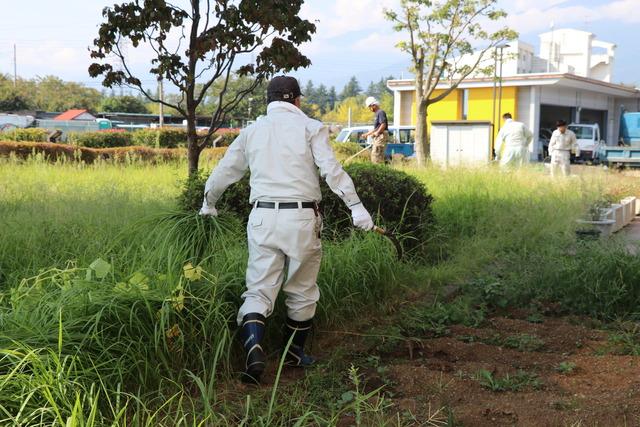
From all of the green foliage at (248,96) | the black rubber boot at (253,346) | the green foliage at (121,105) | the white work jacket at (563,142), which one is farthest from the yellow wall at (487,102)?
the green foliage at (121,105)

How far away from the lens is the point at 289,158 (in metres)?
3.91

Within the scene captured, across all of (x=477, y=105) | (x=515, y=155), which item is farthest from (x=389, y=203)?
(x=477, y=105)

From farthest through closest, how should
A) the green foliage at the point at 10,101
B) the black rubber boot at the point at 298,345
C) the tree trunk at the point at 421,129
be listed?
the green foliage at the point at 10,101, the tree trunk at the point at 421,129, the black rubber boot at the point at 298,345

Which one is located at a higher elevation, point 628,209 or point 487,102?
point 487,102

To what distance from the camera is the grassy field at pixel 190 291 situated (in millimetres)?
2994

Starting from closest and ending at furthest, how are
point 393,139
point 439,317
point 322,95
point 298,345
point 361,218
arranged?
1. point 361,218
2. point 298,345
3. point 439,317
4. point 393,139
5. point 322,95

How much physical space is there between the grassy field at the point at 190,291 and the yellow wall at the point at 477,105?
28.2 m

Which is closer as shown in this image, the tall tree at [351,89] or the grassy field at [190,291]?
the grassy field at [190,291]

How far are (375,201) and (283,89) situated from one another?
2505mm

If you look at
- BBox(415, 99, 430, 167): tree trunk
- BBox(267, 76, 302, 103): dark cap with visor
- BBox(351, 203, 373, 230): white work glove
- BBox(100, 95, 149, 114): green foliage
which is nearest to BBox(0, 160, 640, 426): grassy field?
BBox(351, 203, 373, 230): white work glove

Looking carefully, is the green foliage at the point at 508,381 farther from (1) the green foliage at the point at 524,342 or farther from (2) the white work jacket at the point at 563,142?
(2) the white work jacket at the point at 563,142

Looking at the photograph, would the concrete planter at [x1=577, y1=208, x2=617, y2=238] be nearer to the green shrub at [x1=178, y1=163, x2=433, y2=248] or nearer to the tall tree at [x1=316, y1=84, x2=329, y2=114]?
the green shrub at [x1=178, y1=163, x2=433, y2=248]

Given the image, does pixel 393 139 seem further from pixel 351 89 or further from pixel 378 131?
pixel 351 89

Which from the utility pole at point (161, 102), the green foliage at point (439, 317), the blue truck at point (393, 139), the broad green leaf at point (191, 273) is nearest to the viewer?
the broad green leaf at point (191, 273)
